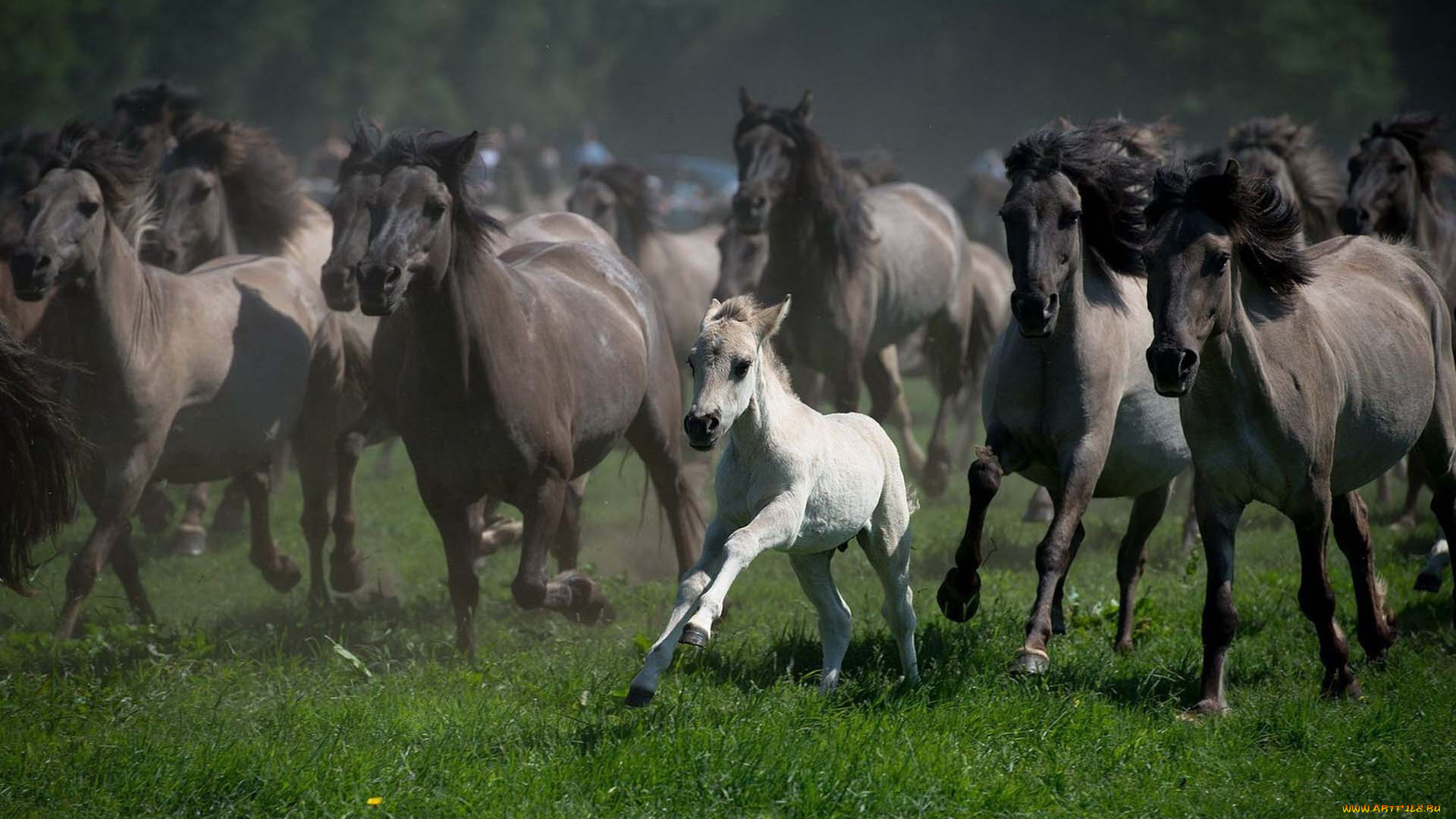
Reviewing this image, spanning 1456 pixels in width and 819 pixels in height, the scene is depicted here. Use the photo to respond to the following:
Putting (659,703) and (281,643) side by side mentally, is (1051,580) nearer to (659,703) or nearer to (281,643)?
(659,703)

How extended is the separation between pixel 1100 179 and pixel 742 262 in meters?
5.89

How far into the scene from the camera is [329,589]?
10164 millimetres

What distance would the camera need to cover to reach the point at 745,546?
530cm

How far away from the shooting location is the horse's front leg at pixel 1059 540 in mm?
6312

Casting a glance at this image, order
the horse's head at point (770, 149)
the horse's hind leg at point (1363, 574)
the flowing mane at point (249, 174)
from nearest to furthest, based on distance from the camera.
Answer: the horse's hind leg at point (1363, 574) < the flowing mane at point (249, 174) < the horse's head at point (770, 149)

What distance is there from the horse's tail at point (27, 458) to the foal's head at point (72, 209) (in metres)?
0.87

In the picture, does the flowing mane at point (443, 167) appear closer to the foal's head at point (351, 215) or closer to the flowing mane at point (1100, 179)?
the foal's head at point (351, 215)

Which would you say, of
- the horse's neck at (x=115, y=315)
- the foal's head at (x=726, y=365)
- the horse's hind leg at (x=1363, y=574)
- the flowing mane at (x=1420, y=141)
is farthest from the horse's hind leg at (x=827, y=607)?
A: the flowing mane at (x=1420, y=141)

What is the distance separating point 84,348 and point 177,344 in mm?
626

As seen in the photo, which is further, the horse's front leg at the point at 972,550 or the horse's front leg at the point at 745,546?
the horse's front leg at the point at 972,550

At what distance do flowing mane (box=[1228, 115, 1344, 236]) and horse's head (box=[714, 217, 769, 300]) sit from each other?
3.78 m

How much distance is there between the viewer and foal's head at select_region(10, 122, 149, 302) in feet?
25.2

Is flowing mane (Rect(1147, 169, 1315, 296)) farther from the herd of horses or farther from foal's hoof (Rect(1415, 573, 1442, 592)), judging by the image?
foal's hoof (Rect(1415, 573, 1442, 592))

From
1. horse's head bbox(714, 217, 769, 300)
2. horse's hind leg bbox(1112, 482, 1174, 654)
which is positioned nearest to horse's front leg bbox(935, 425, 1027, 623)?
horse's hind leg bbox(1112, 482, 1174, 654)
